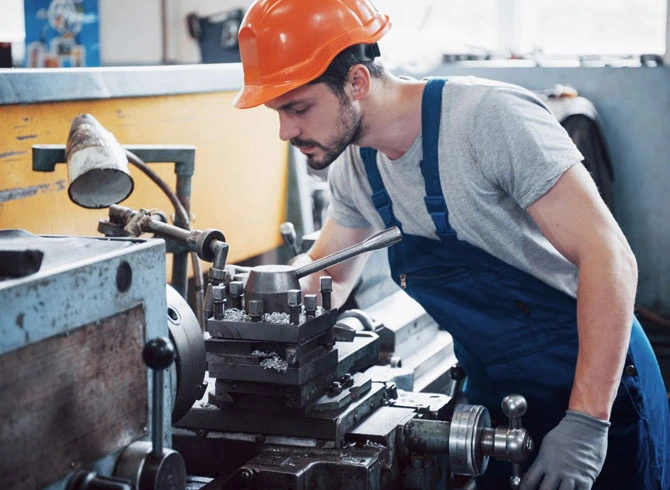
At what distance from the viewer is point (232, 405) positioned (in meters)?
1.23

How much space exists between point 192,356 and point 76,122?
0.44 metres

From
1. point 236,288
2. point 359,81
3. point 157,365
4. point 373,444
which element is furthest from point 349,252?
point 157,365

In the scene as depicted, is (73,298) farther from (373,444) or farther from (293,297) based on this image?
(373,444)

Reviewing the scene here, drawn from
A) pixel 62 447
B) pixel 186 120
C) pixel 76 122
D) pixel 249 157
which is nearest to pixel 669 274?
pixel 249 157

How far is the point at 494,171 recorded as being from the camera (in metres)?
1.44

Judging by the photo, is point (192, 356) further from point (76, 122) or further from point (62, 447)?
point (76, 122)

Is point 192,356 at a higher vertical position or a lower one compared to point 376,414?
higher

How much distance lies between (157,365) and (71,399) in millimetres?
80

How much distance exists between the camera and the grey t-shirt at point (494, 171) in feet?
4.52

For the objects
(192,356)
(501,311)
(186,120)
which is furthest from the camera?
(186,120)

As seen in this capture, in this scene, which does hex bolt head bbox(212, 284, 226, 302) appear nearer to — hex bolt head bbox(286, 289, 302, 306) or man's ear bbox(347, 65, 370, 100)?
hex bolt head bbox(286, 289, 302, 306)

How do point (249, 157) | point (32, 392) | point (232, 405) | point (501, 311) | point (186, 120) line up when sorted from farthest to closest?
1. point (249, 157)
2. point (186, 120)
3. point (501, 311)
4. point (232, 405)
5. point (32, 392)

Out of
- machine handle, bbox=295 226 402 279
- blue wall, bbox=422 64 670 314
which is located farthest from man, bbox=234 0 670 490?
blue wall, bbox=422 64 670 314

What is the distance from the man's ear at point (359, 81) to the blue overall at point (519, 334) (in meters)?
0.10
